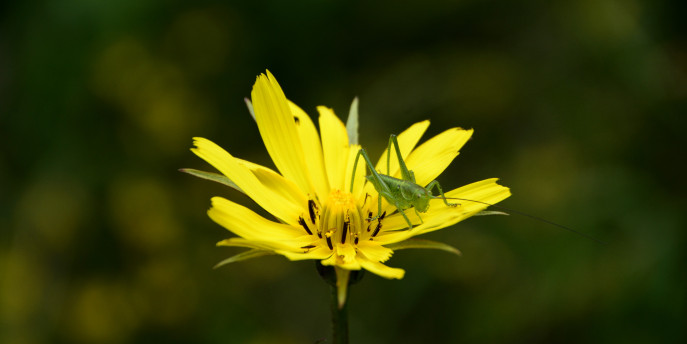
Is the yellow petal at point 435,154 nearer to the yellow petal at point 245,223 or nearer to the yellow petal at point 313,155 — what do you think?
the yellow petal at point 313,155

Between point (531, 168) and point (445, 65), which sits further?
point (445, 65)

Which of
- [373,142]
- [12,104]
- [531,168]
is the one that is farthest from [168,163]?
[531,168]

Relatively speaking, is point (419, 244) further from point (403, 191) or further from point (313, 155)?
point (313, 155)

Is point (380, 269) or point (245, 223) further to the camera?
point (245, 223)

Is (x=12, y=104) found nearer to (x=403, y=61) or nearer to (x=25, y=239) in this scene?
(x=25, y=239)

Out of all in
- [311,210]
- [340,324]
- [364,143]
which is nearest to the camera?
[340,324]

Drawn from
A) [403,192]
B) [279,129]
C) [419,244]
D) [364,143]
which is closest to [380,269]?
[419,244]
